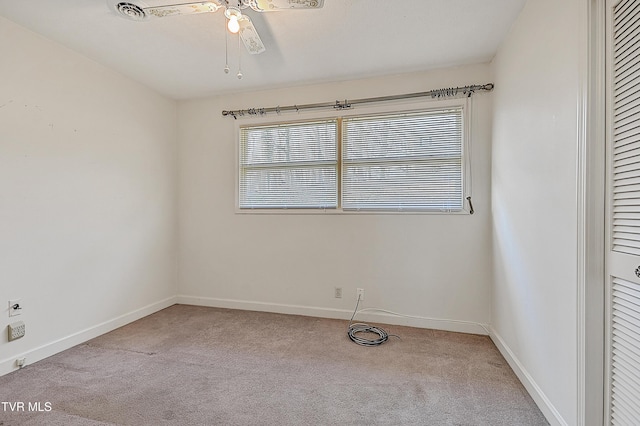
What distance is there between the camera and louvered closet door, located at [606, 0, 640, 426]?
1144 millimetres

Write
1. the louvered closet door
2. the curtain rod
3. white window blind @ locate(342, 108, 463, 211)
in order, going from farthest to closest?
1. white window blind @ locate(342, 108, 463, 211)
2. the curtain rod
3. the louvered closet door

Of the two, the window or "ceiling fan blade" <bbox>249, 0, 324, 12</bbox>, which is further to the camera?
the window

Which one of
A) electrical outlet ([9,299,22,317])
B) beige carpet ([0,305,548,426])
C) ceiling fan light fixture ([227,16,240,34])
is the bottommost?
beige carpet ([0,305,548,426])

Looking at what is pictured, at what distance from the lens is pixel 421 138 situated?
2.91 meters

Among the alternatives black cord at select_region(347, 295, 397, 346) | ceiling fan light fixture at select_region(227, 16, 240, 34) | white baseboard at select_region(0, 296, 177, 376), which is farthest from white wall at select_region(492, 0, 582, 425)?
white baseboard at select_region(0, 296, 177, 376)

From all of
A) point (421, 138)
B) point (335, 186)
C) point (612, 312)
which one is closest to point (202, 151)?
point (335, 186)

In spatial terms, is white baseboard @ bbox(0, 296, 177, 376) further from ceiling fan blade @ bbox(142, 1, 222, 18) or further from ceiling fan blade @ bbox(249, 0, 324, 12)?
ceiling fan blade @ bbox(249, 0, 324, 12)

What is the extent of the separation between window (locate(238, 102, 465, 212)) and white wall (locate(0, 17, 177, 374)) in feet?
3.64

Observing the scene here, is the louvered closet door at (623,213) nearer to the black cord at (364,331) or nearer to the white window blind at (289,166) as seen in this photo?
the black cord at (364,331)

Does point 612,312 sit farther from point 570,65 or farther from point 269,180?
point 269,180

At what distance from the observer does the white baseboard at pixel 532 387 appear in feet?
5.06

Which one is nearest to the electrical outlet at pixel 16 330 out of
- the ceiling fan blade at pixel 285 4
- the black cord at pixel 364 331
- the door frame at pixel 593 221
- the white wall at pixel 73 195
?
the white wall at pixel 73 195

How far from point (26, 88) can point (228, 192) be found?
1856 mm

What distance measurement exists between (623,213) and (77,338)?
12.5 ft
